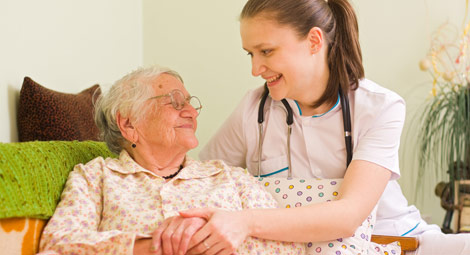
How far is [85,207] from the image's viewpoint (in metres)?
1.57

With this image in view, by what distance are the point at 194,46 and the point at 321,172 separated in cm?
181

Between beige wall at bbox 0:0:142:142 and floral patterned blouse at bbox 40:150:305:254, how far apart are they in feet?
1.51

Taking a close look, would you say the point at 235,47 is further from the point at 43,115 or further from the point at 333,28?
the point at 43,115

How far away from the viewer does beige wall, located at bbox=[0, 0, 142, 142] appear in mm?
1906

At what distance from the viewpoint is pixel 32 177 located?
150 cm

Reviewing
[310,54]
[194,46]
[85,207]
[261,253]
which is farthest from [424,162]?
[85,207]

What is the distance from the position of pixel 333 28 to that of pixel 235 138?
571mm

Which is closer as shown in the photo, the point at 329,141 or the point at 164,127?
the point at 164,127

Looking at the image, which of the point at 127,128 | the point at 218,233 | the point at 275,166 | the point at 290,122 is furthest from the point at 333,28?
the point at 218,233

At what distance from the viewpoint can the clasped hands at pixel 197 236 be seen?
144 centimetres

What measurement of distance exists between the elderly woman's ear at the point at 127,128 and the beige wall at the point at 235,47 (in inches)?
68.6

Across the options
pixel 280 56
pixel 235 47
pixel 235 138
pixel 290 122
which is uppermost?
pixel 280 56

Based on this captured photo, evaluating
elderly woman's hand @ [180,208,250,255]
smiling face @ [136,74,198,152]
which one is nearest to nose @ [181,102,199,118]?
smiling face @ [136,74,198,152]

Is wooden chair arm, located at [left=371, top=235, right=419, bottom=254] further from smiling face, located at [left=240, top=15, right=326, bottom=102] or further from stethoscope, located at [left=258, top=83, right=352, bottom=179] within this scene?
smiling face, located at [left=240, top=15, right=326, bottom=102]
